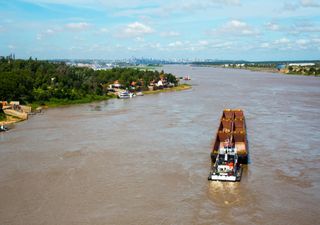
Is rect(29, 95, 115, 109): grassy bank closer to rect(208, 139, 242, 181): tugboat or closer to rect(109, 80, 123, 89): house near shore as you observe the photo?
rect(109, 80, 123, 89): house near shore

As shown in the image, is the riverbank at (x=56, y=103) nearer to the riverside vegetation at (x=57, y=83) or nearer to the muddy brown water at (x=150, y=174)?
the riverside vegetation at (x=57, y=83)

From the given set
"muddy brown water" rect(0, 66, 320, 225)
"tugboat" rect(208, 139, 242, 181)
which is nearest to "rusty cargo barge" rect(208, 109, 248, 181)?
"tugboat" rect(208, 139, 242, 181)

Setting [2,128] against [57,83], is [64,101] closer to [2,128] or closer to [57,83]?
[57,83]

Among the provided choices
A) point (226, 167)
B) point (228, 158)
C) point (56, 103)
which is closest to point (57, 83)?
point (56, 103)

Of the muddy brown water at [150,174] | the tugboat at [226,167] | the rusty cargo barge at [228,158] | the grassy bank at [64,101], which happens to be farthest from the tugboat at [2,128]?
the tugboat at [226,167]

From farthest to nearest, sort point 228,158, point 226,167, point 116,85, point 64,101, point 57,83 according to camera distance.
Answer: point 116,85
point 57,83
point 64,101
point 228,158
point 226,167

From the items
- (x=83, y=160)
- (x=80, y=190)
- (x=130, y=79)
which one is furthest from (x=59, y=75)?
(x=80, y=190)
